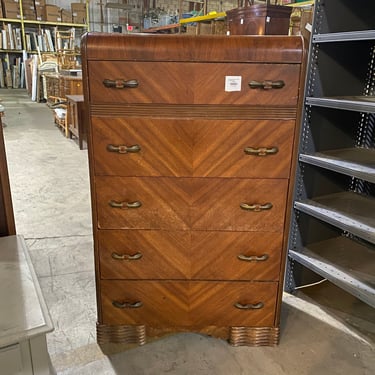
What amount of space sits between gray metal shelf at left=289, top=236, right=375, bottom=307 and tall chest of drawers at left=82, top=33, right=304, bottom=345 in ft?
1.18

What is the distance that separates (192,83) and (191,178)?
33 cm

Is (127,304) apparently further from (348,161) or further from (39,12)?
(39,12)

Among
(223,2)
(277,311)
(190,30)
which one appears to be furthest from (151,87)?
(223,2)

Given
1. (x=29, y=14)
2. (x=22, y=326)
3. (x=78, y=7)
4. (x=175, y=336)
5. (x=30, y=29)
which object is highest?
(x=78, y=7)

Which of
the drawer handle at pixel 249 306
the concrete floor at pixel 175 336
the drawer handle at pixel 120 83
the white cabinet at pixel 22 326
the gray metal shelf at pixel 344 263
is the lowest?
the concrete floor at pixel 175 336

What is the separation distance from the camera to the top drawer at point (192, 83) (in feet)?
3.90

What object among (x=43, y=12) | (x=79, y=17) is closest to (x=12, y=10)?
(x=43, y=12)

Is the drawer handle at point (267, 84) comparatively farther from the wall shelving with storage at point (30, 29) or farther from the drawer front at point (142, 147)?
the wall shelving with storage at point (30, 29)

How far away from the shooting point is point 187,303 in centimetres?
148

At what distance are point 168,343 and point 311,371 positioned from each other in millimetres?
587

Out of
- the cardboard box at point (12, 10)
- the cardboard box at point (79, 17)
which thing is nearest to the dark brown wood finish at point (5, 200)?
the cardboard box at point (12, 10)

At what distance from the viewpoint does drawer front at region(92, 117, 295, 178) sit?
49.4 inches

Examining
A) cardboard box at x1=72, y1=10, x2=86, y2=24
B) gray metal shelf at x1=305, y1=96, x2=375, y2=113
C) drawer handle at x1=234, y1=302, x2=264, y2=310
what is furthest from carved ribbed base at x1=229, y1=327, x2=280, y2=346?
cardboard box at x1=72, y1=10, x2=86, y2=24

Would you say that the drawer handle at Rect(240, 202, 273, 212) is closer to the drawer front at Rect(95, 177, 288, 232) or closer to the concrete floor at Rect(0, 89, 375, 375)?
the drawer front at Rect(95, 177, 288, 232)
